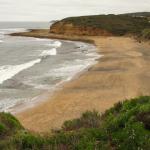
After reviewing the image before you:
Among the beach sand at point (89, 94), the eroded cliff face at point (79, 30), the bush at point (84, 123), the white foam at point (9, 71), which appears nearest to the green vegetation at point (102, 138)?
the bush at point (84, 123)

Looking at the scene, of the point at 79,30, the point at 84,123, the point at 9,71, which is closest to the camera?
the point at 84,123

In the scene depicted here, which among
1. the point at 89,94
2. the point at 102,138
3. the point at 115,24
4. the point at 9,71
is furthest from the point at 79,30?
the point at 102,138

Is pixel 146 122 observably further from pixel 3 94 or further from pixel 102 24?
pixel 102 24

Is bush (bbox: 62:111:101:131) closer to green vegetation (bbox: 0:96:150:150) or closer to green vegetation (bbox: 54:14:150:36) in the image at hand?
green vegetation (bbox: 0:96:150:150)

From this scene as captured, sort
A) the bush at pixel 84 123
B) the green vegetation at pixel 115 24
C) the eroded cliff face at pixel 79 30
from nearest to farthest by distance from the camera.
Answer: the bush at pixel 84 123, the eroded cliff face at pixel 79 30, the green vegetation at pixel 115 24

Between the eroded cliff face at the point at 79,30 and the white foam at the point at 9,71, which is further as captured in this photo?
the eroded cliff face at the point at 79,30

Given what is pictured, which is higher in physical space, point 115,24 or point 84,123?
point 84,123

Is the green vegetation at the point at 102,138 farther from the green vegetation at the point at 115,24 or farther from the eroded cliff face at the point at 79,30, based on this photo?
the eroded cliff face at the point at 79,30

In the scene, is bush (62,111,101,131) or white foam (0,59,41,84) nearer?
bush (62,111,101,131)

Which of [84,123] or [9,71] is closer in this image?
[84,123]

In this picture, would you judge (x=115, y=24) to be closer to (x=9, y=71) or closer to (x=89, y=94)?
(x=9, y=71)

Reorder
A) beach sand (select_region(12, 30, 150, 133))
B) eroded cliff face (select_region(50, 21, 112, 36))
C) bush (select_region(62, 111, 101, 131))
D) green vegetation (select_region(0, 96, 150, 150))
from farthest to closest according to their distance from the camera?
eroded cliff face (select_region(50, 21, 112, 36)) → beach sand (select_region(12, 30, 150, 133)) → bush (select_region(62, 111, 101, 131)) → green vegetation (select_region(0, 96, 150, 150))

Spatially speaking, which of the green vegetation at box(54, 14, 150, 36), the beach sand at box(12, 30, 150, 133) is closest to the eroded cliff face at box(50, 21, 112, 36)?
the green vegetation at box(54, 14, 150, 36)

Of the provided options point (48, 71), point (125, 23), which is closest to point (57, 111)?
point (48, 71)
